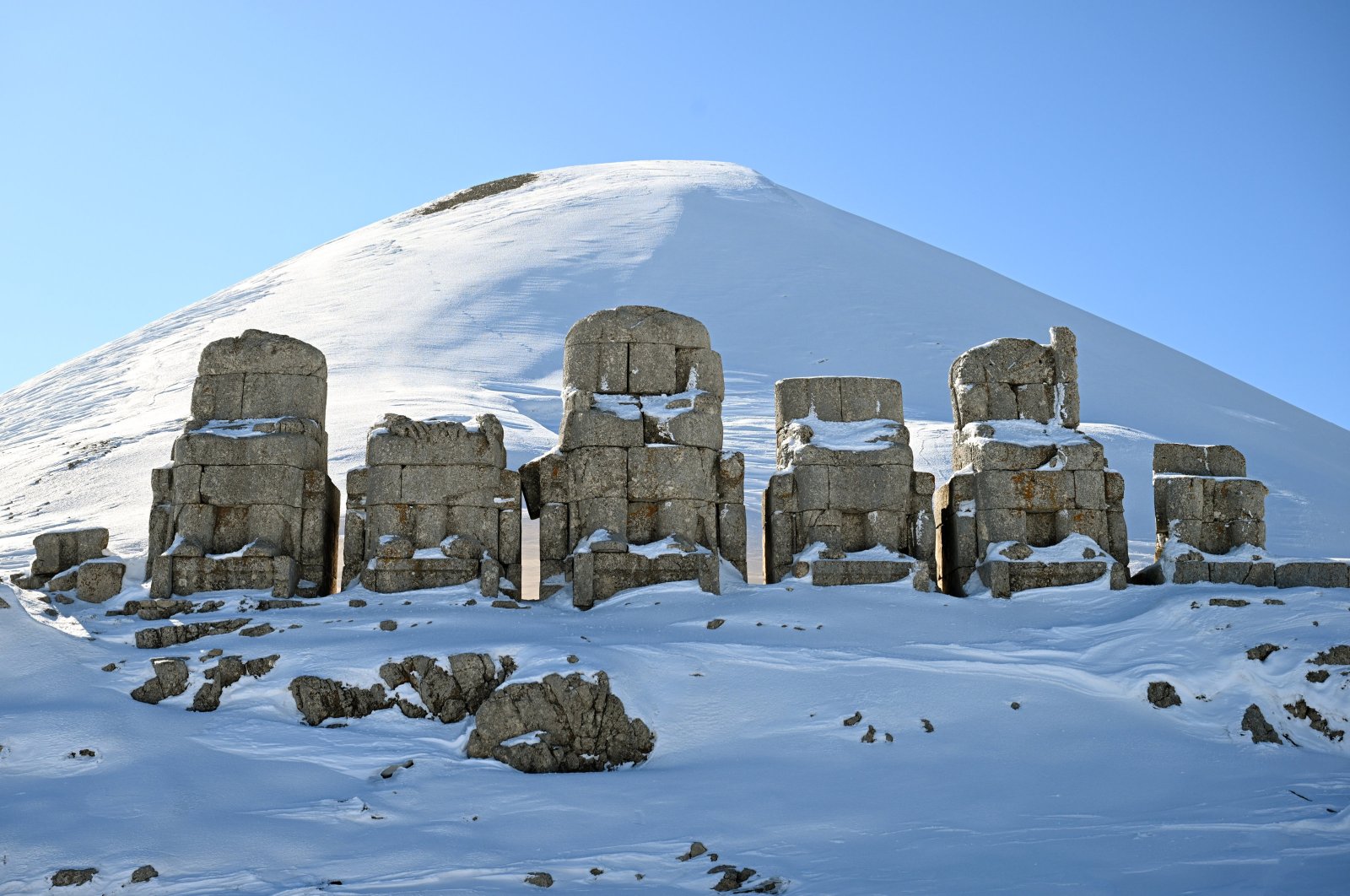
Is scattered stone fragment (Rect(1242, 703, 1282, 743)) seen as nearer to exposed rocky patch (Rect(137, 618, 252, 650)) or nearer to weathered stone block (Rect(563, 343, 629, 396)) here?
weathered stone block (Rect(563, 343, 629, 396))

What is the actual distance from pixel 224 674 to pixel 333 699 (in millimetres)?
1060

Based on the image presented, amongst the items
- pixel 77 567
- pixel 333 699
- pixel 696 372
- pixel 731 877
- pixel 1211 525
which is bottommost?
pixel 731 877

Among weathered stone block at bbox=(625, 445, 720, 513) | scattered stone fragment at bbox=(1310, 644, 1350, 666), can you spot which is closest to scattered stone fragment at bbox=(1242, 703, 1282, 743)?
scattered stone fragment at bbox=(1310, 644, 1350, 666)

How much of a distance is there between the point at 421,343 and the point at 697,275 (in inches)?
515

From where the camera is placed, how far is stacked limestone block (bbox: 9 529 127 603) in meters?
14.4

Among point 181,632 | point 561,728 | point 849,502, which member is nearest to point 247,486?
point 181,632

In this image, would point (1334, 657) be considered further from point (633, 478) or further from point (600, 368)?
point (600, 368)

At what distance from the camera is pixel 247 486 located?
48.6 feet

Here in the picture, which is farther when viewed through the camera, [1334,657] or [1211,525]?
[1211,525]

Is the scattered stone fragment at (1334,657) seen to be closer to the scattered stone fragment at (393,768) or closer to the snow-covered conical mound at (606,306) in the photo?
the scattered stone fragment at (393,768)

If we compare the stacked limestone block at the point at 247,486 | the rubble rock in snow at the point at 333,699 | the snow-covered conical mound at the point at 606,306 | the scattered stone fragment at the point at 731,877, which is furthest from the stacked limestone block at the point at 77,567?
the scattered stone fragment at the point at 731,877

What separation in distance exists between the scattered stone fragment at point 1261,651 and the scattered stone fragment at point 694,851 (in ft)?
20.2

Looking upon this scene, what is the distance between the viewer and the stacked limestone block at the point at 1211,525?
15391mm

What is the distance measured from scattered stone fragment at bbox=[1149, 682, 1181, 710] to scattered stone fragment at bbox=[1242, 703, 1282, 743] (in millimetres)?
588
